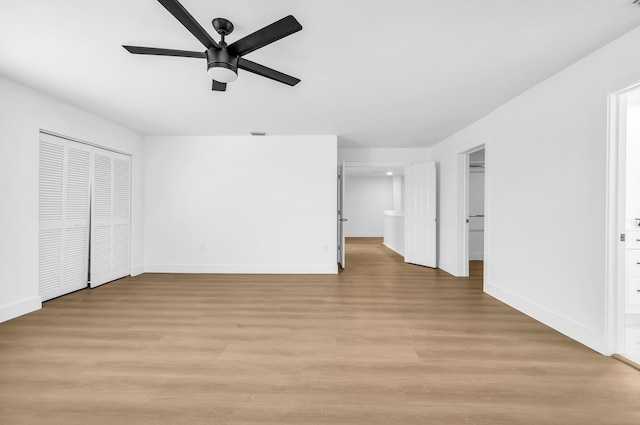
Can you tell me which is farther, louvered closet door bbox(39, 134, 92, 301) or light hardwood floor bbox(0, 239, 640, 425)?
louvered closet door bbox(39, 134, 92, 301)

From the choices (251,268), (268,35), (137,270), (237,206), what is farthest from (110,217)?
(268,35)

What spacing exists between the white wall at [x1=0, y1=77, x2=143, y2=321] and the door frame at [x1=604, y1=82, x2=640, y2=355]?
5.56 meters

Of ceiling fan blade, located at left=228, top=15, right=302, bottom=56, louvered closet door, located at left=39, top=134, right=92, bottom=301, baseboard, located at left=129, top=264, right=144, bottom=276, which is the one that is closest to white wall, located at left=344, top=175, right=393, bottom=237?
baseboard, located at left=129, top=264, right=144, bottom=276

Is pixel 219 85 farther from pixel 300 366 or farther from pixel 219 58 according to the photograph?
pixel 300 366

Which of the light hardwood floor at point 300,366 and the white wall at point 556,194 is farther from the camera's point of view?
A: the white wall at point 556,194

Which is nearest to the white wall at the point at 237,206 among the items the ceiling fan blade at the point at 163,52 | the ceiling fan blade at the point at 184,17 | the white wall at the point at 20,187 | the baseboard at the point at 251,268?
the baseboard at the point at 251,268

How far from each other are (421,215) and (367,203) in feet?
19.6

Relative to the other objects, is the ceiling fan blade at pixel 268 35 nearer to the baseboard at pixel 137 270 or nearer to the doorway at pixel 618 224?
the doorway at pixel 618 224

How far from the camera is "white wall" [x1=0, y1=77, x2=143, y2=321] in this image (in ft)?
9.92

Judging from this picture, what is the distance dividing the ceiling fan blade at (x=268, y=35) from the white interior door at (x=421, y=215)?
4557mm

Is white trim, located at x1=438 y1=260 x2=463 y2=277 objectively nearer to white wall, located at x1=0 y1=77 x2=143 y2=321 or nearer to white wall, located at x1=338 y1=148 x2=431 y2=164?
white wall, located at x1=338 y1=148 x2=431 y2=164

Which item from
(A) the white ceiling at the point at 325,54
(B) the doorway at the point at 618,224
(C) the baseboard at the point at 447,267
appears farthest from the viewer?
(C) the baseboard at the point at 447,267

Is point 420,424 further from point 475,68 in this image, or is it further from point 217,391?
point 475,68

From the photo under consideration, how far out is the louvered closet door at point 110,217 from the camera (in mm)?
4309
